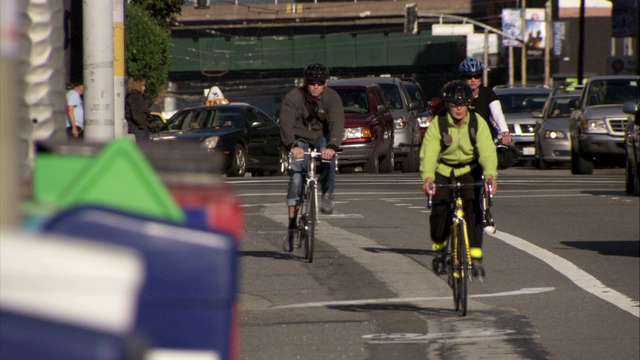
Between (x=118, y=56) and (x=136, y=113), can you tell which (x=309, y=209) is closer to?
(x=118, y=56)

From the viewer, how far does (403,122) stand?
2741cm

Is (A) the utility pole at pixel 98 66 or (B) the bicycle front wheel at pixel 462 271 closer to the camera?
(A) the utility pole at pixel 98 66

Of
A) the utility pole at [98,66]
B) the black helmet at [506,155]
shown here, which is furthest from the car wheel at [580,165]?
the utility pole at [98,66]

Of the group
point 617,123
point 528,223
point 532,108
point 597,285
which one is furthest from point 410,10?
point 597,285

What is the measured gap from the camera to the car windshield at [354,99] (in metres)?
25.9

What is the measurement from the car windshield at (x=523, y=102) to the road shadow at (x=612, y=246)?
1871cm

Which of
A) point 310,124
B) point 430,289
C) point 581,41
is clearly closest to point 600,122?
point 310,124

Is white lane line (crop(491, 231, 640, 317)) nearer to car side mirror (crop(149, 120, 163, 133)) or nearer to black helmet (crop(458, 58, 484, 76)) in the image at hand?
black helmet (crop(458, 58, 484, 76))

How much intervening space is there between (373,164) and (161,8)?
28.1 meters

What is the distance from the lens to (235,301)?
105 cm

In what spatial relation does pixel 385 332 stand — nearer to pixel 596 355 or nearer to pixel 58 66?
pixel 596 355

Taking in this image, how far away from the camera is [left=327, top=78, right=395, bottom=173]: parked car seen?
25312 millimetres

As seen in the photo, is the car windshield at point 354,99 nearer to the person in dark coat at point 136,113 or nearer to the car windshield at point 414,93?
the car windshield at point 414,93

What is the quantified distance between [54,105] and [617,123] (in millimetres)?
24335
